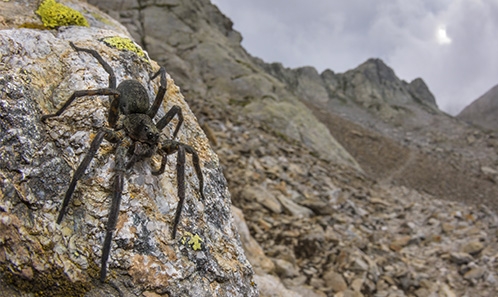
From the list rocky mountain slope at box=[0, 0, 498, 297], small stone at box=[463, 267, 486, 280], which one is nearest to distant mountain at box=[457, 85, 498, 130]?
rocky mountain slope at box=[0, 0, 498, 297]

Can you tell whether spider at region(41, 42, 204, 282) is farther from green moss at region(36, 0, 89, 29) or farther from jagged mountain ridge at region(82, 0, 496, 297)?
jagged mountain ridge at region(82, 0, 496, 297)

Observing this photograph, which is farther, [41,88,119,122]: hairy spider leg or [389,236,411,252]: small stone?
[389,236,411,252]: small stone

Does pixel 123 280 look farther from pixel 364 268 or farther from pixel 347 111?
pixel 347 111

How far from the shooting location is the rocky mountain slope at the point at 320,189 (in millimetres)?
10312

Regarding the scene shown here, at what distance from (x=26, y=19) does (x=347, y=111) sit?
63.5m

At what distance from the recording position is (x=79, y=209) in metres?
3.57

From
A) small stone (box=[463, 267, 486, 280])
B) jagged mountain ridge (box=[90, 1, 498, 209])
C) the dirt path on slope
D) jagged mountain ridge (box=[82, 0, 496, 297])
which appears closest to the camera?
jagged mountain ridge (box=[82, 0, 496, 297])

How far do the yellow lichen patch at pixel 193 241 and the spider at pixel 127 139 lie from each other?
17 centimetres

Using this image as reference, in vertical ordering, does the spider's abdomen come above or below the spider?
above

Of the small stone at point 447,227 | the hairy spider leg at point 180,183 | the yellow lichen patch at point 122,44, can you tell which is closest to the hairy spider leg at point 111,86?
the yellow lichen patch at point 122,44

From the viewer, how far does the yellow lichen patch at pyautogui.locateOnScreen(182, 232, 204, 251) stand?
4.06 metres

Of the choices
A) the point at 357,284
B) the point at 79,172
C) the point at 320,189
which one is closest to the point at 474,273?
the point at 357,284

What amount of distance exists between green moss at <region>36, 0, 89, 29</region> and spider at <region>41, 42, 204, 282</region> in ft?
5.95

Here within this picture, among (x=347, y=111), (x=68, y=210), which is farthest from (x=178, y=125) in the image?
(x=347, y=111)
